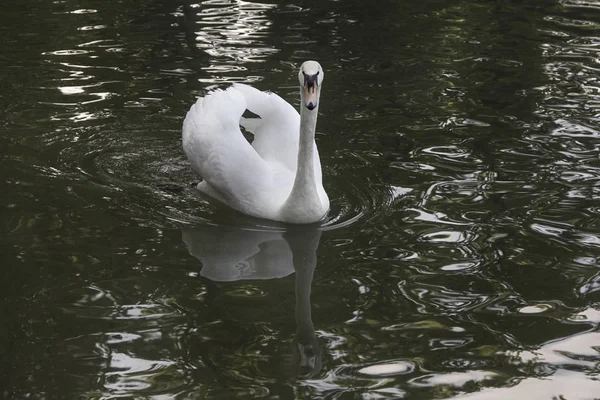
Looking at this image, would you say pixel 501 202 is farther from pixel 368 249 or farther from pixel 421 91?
pixel 421 91

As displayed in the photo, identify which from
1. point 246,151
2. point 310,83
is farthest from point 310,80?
point 246,151

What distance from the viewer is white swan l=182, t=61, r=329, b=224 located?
25.4ft

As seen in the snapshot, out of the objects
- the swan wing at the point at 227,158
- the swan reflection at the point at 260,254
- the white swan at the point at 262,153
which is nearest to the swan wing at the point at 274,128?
the white swan at the point at 262,153

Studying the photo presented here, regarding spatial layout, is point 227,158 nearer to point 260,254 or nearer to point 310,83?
point 260,254

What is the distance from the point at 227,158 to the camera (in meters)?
8.19

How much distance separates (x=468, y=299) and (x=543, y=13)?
10768 millimetres

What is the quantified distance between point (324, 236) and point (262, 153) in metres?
1.40

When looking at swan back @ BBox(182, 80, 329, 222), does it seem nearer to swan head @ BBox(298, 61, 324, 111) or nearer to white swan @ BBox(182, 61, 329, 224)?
white swan @ BBox(182, 61, 329, 224)

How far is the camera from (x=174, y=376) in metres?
5.63

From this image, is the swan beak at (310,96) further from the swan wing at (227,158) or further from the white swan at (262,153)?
the swan wing at (227,158)

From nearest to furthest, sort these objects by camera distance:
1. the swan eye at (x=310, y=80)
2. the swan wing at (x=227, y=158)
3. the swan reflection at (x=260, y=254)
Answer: the swan reflection at (x=260, y=254) < the swan eye at (x=310, y=80) < the swan wing at (x=227, y=158)

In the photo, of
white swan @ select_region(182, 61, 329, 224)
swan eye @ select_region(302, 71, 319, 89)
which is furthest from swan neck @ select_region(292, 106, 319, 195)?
swan eye @ select_region(302, 71, 319, 89)

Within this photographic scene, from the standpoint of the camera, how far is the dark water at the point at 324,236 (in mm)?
5777

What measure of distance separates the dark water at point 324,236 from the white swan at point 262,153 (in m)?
0.21
